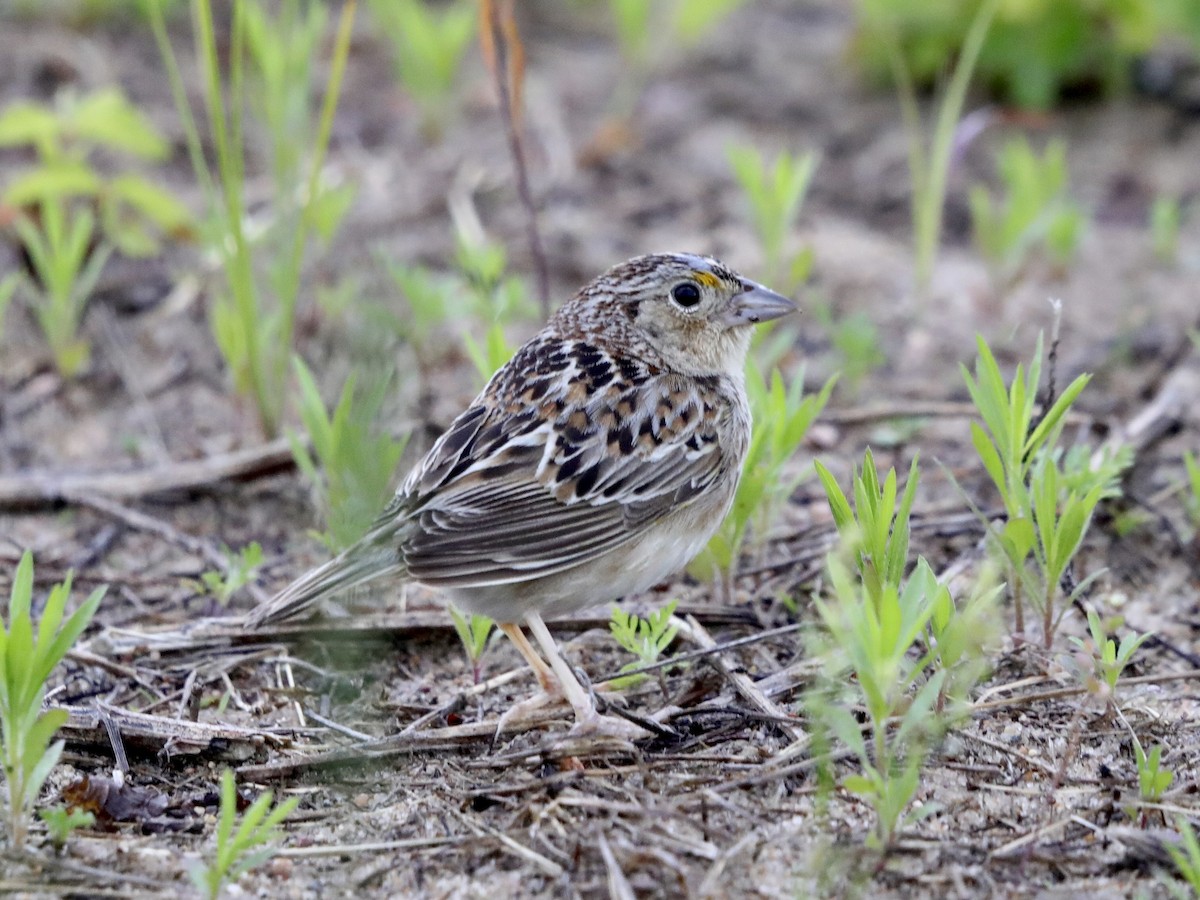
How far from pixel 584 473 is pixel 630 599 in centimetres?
96

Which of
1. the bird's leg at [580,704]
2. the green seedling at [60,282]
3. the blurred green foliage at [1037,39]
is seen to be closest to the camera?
the bird's leg at [580,704]

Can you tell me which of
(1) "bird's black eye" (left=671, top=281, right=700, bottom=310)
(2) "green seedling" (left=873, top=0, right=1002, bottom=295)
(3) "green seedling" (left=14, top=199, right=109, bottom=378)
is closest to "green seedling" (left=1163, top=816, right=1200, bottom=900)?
(1) "bird's black eye" (left=671, top=281, right=700, bottom=310)

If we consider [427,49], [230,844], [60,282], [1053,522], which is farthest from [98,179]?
[1053,522]

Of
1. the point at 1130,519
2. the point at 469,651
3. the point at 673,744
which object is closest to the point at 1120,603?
the point at 1130,519

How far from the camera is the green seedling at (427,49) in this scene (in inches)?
343

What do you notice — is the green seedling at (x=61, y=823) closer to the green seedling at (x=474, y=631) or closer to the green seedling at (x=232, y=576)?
the green seedling at (x=474, y=631)

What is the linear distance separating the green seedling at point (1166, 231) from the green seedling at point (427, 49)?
3988 millimetres

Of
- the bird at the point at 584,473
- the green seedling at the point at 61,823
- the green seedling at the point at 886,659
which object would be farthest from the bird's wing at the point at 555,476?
the green seedling at the point at 61,823

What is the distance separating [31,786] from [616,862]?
1409mm

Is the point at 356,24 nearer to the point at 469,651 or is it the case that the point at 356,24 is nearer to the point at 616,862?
the point at 469,651

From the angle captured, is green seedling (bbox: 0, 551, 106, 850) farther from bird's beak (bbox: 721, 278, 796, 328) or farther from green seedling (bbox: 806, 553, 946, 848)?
bird's beak (bbox: 721, 278, 796, 328)

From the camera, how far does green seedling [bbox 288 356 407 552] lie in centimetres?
400

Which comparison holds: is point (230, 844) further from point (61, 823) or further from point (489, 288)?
point (489, 288)

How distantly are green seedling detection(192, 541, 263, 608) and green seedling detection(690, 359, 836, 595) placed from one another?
1.51 m
